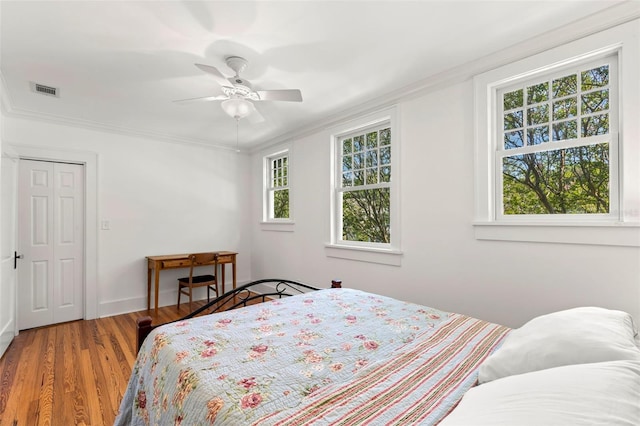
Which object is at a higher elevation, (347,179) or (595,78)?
(595,78)

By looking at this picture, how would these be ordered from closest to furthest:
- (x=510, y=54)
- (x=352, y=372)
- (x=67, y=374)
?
1. (x=352, y=372)
2. (x=510, y=54)
3. (x=67, y=374)

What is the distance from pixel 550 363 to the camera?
94 cm

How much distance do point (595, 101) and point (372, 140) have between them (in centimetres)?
184

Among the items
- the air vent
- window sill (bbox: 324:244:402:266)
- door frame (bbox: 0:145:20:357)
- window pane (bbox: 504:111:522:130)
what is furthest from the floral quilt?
the air vent

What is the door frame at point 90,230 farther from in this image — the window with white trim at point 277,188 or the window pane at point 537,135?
the window pane at point 537,135

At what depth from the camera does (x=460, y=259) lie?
8.13 ft

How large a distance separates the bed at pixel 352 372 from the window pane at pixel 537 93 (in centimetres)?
164

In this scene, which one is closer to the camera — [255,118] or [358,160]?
[358,160]

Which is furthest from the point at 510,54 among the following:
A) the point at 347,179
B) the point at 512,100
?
the point at 347,179

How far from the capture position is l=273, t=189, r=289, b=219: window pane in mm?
4625

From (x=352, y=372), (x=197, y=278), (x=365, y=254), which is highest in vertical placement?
(x=365, y=254)

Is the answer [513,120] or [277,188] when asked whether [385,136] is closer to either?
[513,120]

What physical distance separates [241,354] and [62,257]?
359 centimetres

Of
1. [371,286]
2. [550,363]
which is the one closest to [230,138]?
[371,286]
